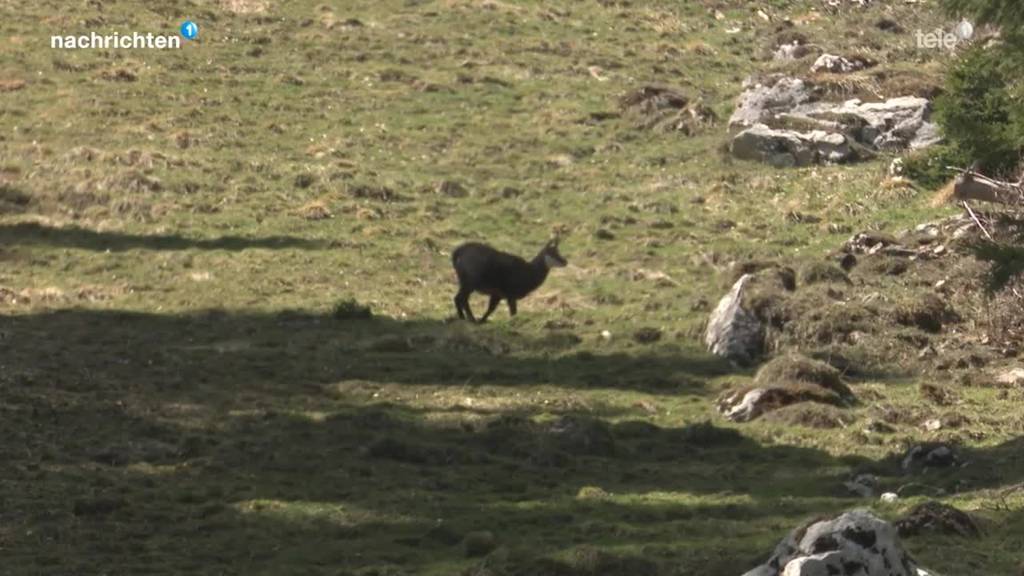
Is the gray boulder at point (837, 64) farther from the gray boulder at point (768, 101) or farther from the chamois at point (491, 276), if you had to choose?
the chamois at point (491, 276)

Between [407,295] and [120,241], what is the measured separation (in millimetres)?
9223

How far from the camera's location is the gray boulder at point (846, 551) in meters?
14.9

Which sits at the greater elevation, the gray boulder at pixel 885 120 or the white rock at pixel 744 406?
the gray boulder at pixel 885 120

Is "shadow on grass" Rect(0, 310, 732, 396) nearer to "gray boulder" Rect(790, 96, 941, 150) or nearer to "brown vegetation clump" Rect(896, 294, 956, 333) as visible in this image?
"brown vegetation clump" Rect(896, 294, 956, 333)

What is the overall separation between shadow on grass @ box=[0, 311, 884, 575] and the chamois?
120 cm

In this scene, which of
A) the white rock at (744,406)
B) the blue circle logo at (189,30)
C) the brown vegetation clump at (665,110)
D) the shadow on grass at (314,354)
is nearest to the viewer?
the white rock at (744,406)

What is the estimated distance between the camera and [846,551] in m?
14.9

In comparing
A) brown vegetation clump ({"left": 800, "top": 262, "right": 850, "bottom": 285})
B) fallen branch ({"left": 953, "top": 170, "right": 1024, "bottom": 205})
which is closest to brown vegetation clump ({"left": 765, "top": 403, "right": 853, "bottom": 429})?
fallen branch ({"left": 953, "top": 170, "right": 1024, "bottom": 205})

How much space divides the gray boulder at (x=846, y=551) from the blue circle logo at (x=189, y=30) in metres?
58.1

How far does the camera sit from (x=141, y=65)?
66062mm

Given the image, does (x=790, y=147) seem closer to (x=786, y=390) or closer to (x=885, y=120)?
(x=885, y=120)

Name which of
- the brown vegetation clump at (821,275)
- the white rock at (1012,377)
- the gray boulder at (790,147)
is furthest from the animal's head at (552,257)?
the gray boulder at (790,147)

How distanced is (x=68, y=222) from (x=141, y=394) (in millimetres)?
18034

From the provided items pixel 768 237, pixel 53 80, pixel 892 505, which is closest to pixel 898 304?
pixel 768 237
